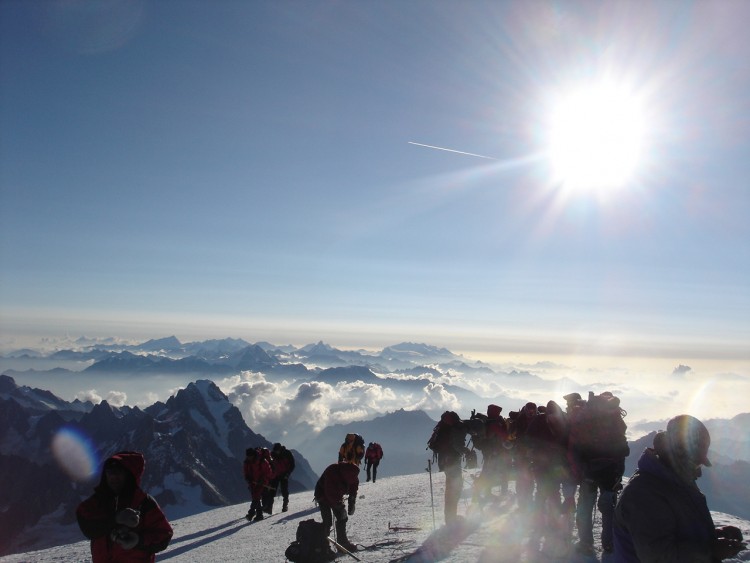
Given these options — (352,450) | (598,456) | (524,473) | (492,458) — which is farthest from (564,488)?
(352,450)

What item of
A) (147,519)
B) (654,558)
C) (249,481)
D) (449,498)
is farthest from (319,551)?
(249,481)

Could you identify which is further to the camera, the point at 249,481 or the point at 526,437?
the point at 249,481

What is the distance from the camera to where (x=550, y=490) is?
31.2ft

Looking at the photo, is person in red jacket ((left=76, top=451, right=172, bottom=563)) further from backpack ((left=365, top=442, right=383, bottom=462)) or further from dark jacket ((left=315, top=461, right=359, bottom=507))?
backpack ((left=365, top=442, right=383, bottom=462))

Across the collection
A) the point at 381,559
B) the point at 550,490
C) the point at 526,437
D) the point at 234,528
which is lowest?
the point at 234,528

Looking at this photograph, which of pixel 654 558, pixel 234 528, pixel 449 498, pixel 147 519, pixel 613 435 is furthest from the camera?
pixel 234 528

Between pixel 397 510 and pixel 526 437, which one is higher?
pixel 526 437

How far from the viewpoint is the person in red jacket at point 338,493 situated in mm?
10375

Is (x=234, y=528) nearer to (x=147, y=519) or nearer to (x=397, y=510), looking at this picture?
(x=397, y=510)

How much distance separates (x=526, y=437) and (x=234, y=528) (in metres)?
11.3

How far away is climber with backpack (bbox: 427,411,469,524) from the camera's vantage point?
11164mm

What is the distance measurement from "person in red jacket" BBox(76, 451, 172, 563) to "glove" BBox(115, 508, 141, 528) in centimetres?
10

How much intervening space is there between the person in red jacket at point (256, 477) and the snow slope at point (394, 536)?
0.51m

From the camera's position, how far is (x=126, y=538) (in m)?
5.22
